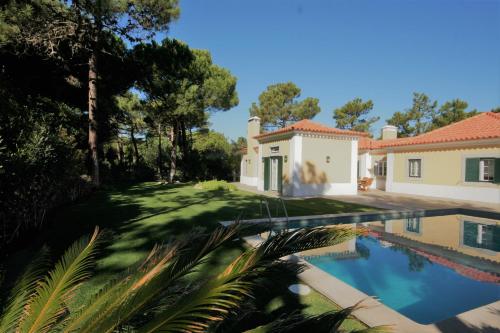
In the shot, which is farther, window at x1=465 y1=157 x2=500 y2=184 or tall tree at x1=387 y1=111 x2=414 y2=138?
tall tree at x1=387 y1=111 x2=414 y2=138

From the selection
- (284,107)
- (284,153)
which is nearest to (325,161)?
(284,153)

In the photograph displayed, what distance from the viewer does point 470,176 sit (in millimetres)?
15141

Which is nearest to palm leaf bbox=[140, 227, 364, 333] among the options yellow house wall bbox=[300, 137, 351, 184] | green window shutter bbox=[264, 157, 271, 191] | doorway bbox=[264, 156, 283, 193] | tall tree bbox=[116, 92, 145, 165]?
yellow house wall bbox=[300, 137, 351, 184]

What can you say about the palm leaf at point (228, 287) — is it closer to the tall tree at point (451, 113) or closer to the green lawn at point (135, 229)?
the green lawn at point (135, 229)

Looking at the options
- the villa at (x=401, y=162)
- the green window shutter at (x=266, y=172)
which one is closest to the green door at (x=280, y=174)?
the villa at (x=401, y=162)

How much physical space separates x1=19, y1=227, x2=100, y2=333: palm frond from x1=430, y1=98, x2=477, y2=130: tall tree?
158 ft

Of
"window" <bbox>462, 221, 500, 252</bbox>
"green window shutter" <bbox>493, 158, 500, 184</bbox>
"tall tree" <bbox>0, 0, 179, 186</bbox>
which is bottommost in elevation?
"window" <bbox>462, 221, 500, 252</bbox>

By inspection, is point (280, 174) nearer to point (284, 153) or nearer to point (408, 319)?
point (284, 153)

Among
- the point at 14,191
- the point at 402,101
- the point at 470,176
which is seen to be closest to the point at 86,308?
the point at 14,191

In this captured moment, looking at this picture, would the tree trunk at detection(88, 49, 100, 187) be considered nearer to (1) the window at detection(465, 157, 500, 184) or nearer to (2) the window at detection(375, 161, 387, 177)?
(2) the window at detection(375, 161, 387, 177)

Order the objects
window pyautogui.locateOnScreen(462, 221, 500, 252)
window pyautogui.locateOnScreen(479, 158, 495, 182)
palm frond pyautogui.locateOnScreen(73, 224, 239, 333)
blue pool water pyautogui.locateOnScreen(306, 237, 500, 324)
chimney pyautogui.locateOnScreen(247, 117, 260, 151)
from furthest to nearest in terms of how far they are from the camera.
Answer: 1. chimney pyautogui.locateOnScreen(247, 117, 260, 151)
2. window pyautogui.locateOnScreen(479, 158, 495, 182)
3. window pyautogui.locateOnScreen(462, 221, 500, 252)
4. blue pool water pyautogui.locateOnScreen(306, 237, 500, 324)
5. palm frond pyautogui.locateOnScreen(73, 224, 239, 333)

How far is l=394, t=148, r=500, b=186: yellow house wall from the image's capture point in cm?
1527

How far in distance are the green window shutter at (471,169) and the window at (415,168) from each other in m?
2.75

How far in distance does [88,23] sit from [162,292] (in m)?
15.8
